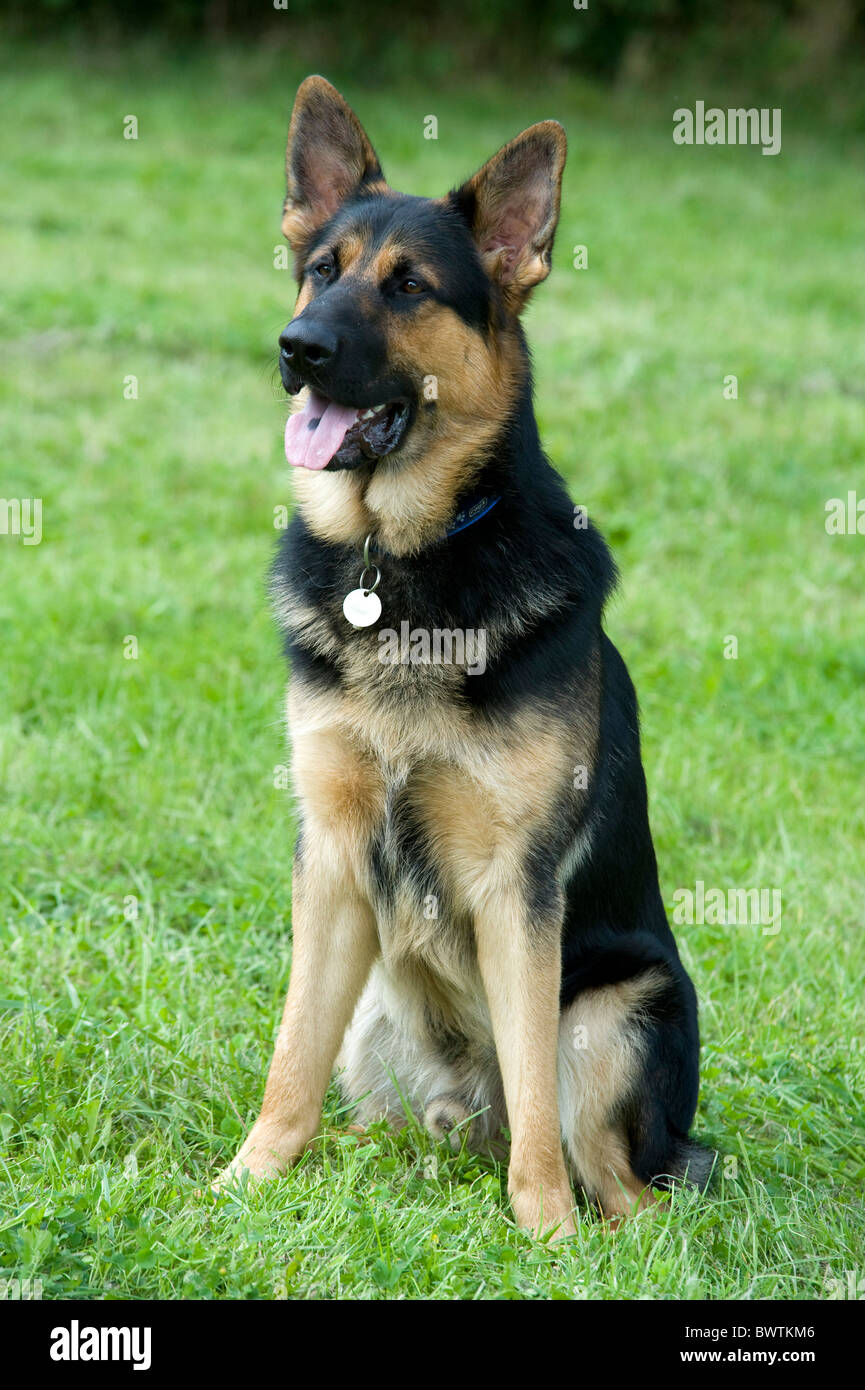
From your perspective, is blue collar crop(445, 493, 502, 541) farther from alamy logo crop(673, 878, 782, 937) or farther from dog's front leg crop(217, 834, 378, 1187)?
alamy logo crop(673, 878, 782, 937)

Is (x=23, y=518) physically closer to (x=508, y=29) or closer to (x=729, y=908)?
(x=729, y=908)

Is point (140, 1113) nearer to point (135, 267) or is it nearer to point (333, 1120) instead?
point (333, 1120)

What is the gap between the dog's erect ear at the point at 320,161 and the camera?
363 centimetres

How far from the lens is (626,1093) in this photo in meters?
3.50

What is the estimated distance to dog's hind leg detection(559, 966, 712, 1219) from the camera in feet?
11.5

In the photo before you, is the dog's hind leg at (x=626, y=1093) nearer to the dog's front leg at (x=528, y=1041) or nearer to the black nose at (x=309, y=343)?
the dog's front leg at (x=528, y=1041)

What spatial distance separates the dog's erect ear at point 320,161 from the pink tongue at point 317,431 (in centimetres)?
67

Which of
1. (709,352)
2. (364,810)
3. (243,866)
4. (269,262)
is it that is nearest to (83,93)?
(269,262)

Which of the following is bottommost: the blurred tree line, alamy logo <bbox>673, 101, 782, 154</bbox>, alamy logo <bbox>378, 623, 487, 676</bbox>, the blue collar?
alamy logo <bbox>378, 623, 487, 676</bbox>

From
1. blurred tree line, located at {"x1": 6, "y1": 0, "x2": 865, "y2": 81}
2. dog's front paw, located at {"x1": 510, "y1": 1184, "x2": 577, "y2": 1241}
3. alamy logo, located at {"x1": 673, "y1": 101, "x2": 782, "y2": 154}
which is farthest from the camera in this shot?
blurred tree line, located at {"x1": 6, "y1": 0, "x2": 865, "y2": 81}

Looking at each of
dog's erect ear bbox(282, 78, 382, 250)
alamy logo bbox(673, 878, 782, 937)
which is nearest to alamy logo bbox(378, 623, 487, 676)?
dog's erect ear bbox(282, 78, 382, 250)

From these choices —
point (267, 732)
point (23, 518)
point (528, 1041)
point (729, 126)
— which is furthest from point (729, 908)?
point (729, 126)

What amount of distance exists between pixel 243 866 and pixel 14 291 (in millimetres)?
6592

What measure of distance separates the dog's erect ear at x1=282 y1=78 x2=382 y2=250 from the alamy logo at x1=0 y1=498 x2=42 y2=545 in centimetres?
363
